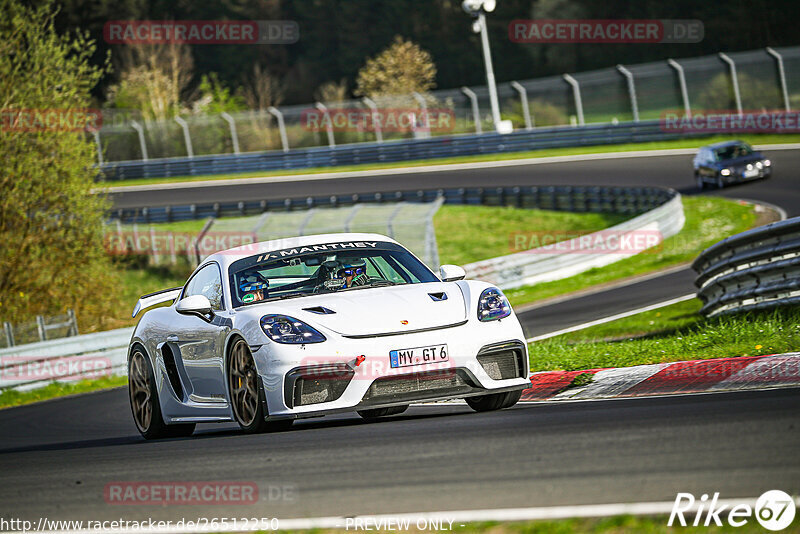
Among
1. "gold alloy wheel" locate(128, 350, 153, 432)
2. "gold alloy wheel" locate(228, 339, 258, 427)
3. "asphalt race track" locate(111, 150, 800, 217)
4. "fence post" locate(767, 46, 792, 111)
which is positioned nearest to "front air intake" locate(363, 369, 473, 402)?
"gold alloy wheel" locate(228, 339, 258, 427)

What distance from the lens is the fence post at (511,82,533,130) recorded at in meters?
48.8

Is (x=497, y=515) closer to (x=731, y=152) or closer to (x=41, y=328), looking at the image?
(x=41, y=328)

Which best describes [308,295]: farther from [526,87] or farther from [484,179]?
[526,87]

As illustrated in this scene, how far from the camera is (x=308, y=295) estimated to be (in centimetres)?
825

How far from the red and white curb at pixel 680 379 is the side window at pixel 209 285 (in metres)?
2.51

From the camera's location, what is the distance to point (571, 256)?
83.4ft

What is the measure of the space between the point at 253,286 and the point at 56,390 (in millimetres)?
10125

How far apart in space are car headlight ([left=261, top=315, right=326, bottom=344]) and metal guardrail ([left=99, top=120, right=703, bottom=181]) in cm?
3692

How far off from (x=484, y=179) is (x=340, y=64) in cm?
5441

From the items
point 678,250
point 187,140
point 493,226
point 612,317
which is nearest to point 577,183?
point 493,226
